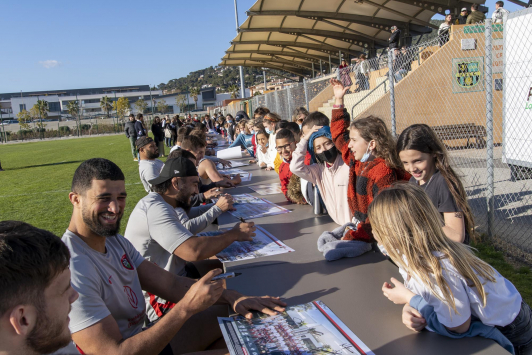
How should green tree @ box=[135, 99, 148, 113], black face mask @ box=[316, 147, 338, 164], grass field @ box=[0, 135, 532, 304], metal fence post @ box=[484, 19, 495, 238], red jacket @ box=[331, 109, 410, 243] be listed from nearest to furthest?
1. red jacket @ box=[331, 109, 410, 243]
2. black face mask @ box=[316, 147, 338, 164]
3. grass field @ box=[0, 135, 532, 304]
4. metal fence post @ box=[484, 19, 495, 238]
5. green tree @ box=[135, 99, 148, 113]

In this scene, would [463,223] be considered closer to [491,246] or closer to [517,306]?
[517,306]

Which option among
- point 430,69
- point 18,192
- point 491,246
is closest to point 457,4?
point 430,69

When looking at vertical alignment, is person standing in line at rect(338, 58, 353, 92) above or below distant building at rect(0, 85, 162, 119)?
below

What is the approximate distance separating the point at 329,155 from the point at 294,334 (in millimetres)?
1980

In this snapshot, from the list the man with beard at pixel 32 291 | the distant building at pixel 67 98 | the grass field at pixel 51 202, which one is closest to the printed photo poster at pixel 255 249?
the man with beard at pixel 32 291

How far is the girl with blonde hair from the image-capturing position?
1.50 meters

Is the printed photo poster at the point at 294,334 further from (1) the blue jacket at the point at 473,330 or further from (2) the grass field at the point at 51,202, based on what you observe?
(2) the grass field at the point at 51,202

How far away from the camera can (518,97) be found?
584cm

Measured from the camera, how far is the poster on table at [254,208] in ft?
11.7

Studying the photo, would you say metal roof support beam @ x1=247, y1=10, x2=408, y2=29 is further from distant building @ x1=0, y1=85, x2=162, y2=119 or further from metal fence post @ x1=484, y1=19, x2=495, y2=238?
distant building @ x1=0, y1=85, x2=162, y2=119

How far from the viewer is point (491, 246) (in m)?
4.51

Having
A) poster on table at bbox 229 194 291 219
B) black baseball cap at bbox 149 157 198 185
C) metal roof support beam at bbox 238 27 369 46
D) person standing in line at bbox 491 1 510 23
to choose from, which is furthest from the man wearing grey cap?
metal roof support beam at bbox 238 27 369 46

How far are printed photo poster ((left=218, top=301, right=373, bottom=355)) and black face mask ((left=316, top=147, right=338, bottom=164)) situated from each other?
1.72 m

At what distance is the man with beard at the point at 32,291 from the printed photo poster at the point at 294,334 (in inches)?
23.9
